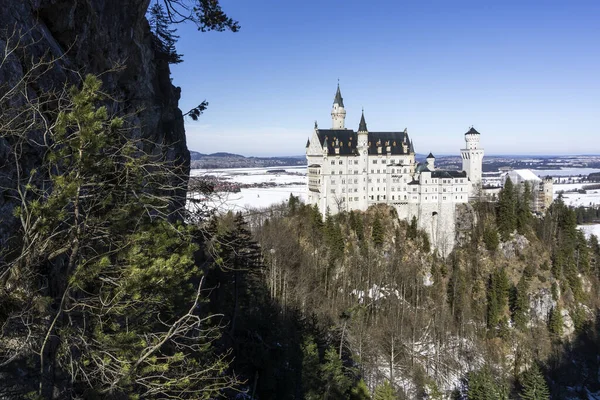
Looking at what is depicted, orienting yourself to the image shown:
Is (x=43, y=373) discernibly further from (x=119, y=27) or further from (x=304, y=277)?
(x=304, y=277)

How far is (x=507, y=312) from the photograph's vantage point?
55.7 meters

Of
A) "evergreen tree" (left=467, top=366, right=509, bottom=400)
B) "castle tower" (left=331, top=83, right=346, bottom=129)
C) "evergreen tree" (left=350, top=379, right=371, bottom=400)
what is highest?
"castle tower" (left=331, top=83, right=346, bottom=129)

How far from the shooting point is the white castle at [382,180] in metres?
64.4

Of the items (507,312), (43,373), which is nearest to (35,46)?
(43,373)

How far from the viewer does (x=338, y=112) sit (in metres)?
72.3

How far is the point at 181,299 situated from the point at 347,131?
57553 millimetres

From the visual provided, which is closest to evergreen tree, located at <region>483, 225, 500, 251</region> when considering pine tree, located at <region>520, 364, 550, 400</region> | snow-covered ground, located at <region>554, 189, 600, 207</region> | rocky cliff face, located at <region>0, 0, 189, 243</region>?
pine tree, located at <region>520, 364, 550, 400</region>

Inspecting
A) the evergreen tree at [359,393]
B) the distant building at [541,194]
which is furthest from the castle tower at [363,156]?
the evergreen tree at [359,393]

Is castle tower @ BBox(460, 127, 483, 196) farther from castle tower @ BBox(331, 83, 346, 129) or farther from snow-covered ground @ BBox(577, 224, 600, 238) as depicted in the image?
snow-covered ground @ BBox(577, 224, 600, 238)

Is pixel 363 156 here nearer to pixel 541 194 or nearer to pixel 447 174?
pixel 447 174

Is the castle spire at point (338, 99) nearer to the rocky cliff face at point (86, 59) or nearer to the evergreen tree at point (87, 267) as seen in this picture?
the rocky cliff face at point (86, 59)

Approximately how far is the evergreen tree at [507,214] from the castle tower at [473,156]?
7290 millimetres

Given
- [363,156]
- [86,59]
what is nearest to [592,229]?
[363,156]

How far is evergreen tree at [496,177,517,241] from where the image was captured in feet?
200
